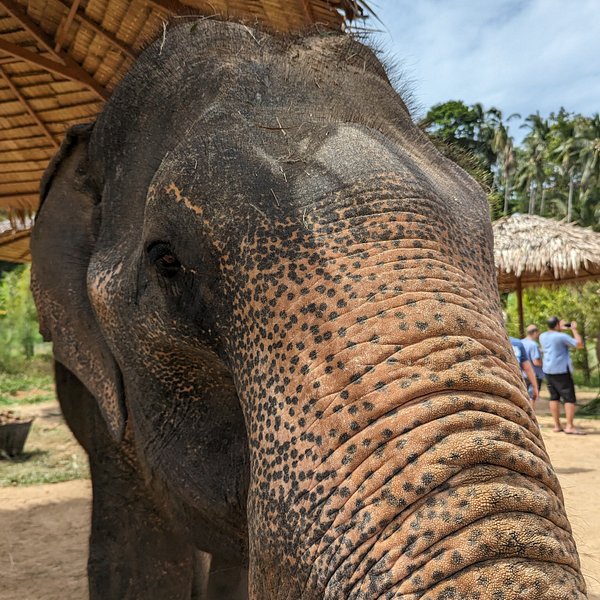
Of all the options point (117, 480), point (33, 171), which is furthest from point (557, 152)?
point (117, 480)

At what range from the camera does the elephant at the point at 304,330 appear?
1104 mm

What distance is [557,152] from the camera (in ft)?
162

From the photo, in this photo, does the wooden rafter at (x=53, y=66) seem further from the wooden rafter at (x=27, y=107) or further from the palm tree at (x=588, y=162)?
the palm tree at (x=588, y=162)

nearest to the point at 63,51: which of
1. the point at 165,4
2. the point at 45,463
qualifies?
the point at 165,4

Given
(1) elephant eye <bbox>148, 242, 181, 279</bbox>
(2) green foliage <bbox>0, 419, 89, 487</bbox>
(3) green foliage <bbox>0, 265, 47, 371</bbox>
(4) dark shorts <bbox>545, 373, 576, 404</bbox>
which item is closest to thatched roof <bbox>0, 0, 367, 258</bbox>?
(1) elephant eye <bbox>148, 242, 181, 279</bbox>

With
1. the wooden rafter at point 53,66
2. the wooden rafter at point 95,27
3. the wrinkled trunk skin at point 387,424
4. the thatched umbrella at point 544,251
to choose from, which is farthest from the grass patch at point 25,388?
the wrinkled trunk skin at point 387,424

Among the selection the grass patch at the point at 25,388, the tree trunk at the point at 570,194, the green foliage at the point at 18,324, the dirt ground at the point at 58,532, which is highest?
the tree trunk at the point at 570,194

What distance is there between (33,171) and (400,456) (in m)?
5.86

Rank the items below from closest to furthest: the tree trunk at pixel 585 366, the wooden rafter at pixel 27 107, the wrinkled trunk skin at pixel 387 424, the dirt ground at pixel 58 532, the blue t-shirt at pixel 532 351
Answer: the wrinkled trunk skin at pixel 387 424 → the dirt ground at pixel 58 532 → the wooden rafter at pixel 27 107 → the blue t-shirt at pixel 532 351 → the tree trunk at pixel 585 366

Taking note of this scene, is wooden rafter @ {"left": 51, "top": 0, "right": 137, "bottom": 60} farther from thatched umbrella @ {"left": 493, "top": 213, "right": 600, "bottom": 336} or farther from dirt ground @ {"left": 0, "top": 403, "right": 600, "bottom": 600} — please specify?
thatched umbrella @ {"left": 493, "top": 213, "right": 600, "bottom": 336}

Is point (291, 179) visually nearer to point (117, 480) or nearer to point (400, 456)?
point (400, 456)

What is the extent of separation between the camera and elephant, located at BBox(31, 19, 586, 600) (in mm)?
1104

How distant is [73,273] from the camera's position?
7.79 ft

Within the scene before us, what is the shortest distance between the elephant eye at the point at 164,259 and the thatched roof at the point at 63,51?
193 cm
